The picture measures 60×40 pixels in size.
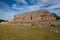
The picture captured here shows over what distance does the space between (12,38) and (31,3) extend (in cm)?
77

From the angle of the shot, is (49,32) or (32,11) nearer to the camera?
(49,32)

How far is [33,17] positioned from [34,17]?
0.7 inches

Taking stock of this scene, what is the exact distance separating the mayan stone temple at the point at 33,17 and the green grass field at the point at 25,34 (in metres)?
0.14

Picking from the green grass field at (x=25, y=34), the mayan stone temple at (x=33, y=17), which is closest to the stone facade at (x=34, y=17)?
the mayan stone temple at (x=33, y=17)

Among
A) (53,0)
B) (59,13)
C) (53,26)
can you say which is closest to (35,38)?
(53,26)

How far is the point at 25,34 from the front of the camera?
7.84 feet

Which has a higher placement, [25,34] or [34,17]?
[34,17]

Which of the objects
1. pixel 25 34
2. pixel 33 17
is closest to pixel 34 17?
pixel 33 17

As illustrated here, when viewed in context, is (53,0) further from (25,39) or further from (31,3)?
(25,39)

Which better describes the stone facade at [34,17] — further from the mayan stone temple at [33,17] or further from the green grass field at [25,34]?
the green grass field at [25,34]

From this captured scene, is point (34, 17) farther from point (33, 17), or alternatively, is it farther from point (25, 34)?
point (25, 34)

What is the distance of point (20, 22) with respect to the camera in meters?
2.38

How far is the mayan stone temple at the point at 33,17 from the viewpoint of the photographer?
2250mm

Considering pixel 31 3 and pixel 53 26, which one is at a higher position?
pixel 31 3
